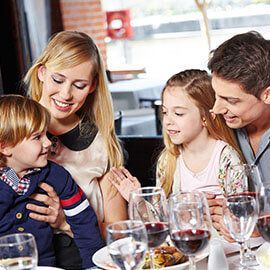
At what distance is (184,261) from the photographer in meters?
1.36

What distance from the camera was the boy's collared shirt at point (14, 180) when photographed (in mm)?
1857

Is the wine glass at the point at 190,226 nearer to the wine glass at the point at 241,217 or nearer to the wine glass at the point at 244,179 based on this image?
the wine glass at the point at 241,217

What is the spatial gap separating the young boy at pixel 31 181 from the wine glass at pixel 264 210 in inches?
33.4

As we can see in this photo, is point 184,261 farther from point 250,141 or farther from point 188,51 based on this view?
point 188,51

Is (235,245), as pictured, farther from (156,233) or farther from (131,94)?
(131,94)

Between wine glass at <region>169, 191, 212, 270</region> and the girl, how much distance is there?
2.91 feet

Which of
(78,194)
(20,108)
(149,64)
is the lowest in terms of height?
(149,64)

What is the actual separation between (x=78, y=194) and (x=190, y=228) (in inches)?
33.9

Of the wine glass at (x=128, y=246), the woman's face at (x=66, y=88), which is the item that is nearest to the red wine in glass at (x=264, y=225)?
the wine glass at (x=128, y=246)

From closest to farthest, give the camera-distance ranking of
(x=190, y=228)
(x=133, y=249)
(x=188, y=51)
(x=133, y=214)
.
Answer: (x=133, y=249), (x=190, y=228), (x=133, y=214), (x=188, y=51)

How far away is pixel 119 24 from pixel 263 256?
24.2 ft

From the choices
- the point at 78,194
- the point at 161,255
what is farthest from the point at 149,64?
the point at 161,255

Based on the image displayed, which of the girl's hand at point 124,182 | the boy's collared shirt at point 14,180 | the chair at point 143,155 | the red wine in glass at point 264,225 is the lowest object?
the chair at point 143,155

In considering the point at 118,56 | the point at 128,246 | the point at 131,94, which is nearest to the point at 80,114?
the point at 128,246
